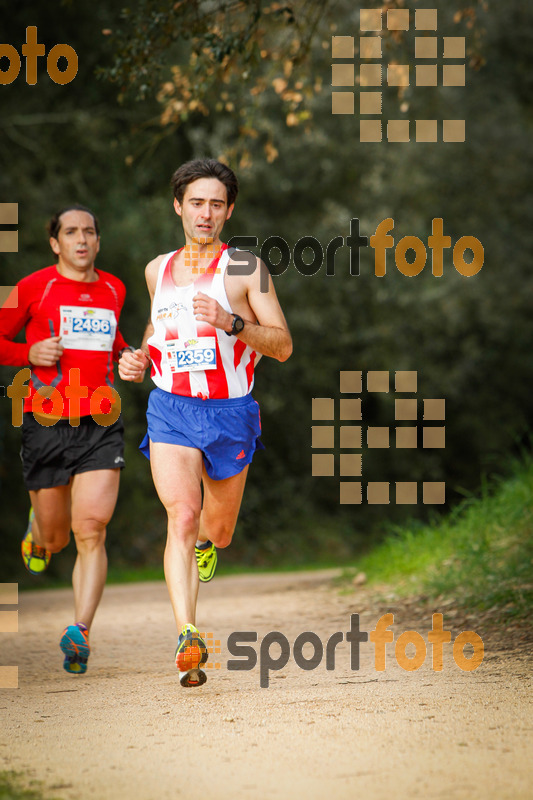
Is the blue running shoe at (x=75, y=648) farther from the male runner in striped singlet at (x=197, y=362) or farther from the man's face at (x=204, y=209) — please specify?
the man's face at (x=204, y=209)

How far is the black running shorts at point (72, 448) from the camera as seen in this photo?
572cm

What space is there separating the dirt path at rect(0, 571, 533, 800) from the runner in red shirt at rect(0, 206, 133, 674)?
88cm

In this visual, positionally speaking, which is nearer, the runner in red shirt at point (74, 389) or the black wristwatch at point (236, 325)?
the black wristwatch at point (236, 325)

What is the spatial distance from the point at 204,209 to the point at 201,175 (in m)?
0.18

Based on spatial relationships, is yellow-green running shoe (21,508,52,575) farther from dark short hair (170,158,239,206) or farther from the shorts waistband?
dark short hair (170,158,239,206)

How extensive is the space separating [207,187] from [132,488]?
1278 cm

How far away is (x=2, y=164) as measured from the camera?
Result: 14352 millimetres

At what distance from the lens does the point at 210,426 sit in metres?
4.94

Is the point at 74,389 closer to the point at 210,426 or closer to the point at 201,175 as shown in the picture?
the point at 210,426

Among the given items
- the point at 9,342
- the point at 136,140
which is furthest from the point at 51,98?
the point at 9,342

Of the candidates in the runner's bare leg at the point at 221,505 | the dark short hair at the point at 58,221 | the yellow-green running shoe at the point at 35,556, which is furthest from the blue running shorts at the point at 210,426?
the yellow-green running shoe at the point at 35,556

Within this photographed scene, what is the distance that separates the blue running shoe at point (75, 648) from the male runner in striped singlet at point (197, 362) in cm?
83

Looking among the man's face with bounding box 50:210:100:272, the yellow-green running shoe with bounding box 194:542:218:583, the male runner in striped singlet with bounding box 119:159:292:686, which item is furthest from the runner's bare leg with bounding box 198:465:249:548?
the man's face with bounding box 50:210:100:272

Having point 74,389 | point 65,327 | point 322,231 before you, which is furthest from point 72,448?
point 322,231
